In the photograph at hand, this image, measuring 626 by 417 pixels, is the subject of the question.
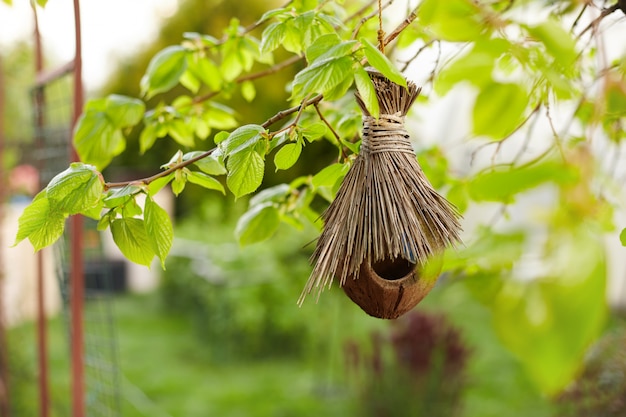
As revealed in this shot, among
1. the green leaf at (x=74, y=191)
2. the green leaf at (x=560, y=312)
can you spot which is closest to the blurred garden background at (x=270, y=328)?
the green leaf at (x=560, y=312)

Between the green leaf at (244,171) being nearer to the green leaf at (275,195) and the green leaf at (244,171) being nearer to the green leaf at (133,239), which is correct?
the green leaf at (133,239)

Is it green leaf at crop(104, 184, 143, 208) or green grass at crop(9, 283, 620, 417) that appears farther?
green grass at crop(9, 283, 620, 417)

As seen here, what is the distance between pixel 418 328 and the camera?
2.97 meters

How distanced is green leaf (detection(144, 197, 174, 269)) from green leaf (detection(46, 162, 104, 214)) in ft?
0.21

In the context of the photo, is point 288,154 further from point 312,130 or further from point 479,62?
point 479,62

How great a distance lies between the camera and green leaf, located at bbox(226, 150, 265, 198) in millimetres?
731

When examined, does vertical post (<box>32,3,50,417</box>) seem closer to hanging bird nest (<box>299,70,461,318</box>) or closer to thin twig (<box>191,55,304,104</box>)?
thin twig (<box>191,55,304,104</box>)

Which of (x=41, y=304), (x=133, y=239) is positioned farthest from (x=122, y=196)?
(x=41, y=304)

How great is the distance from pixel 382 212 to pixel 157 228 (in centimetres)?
26

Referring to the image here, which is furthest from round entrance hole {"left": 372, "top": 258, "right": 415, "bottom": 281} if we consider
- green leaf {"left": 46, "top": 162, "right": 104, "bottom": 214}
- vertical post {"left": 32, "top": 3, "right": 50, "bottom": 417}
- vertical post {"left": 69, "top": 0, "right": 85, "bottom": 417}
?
vertical post {"left": 32, "top": 3, "right": 50, "bottom": 417}

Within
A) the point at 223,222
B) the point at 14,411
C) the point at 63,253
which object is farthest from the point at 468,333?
the point at 63,253

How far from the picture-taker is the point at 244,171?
0.74m

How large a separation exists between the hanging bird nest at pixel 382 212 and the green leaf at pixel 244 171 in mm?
127

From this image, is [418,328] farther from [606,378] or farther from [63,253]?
[63,253]
